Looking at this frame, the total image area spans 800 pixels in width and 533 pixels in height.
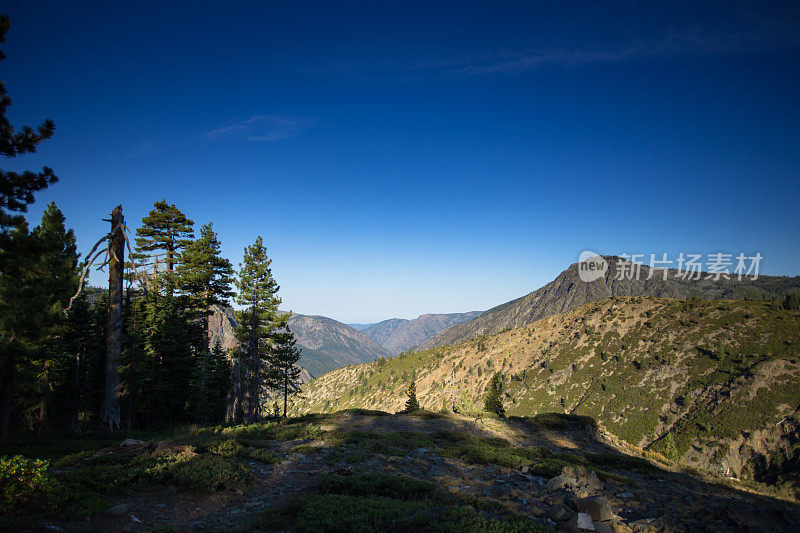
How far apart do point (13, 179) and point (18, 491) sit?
677cm

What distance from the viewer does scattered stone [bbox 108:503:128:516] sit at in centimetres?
714

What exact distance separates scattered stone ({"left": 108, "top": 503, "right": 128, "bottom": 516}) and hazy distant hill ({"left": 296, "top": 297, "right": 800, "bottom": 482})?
3925cm

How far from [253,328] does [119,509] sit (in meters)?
23.0

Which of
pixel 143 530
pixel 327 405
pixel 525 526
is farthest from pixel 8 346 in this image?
pixel 327 405

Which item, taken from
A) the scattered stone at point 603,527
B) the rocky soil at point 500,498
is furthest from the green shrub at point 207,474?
the scattered stone at point 603,527

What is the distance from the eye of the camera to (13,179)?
7.91 m

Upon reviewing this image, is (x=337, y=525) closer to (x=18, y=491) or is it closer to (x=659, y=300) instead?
(x=18, y=491)

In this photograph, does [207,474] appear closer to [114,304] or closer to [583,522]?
[114,304]

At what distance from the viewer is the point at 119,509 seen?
285 inches

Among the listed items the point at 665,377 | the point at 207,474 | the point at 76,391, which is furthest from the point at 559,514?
the point at 665,377

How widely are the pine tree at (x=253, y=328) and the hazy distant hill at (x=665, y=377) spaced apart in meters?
25.4

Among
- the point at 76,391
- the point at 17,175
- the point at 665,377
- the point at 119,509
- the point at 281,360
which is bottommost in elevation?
Answer: the point at 665,377

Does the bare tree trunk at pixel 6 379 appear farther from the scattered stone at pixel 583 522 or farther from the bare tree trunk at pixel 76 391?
the scattered stone at pixel 583 522

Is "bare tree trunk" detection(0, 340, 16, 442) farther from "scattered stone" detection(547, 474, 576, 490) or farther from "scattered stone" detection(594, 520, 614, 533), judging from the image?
"scattered stone" detection(594, 520, 614, 533)
